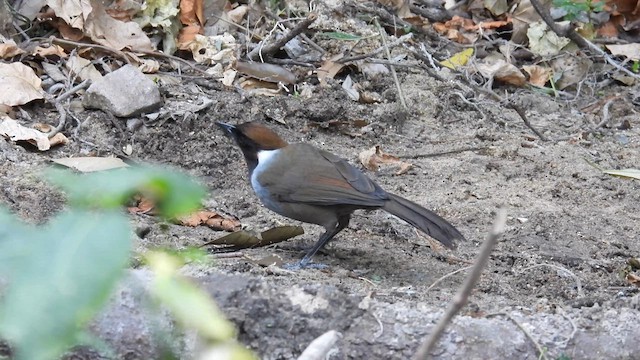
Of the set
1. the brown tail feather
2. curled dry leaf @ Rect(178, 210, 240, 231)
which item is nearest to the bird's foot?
the brown tail feather

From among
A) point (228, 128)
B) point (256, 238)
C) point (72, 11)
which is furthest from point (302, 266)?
point (72, 11)

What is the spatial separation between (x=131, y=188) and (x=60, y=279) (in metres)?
0.13

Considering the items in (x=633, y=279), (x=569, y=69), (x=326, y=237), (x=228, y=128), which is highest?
(x=228, y=128)

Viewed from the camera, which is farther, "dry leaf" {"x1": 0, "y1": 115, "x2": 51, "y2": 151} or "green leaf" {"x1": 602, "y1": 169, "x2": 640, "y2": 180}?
"green leaf" {"x1": 602, "y1": 169, "x2": 640, "y2": 180}

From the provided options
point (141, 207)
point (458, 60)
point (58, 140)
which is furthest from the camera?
point (458, 60)

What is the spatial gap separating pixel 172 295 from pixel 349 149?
490cm

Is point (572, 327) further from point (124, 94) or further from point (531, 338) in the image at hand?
point (124, 94)

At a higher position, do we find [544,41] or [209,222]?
[209,222]

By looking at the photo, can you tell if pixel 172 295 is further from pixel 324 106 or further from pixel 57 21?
pixel 57 21

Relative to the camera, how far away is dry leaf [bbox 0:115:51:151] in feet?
15.9

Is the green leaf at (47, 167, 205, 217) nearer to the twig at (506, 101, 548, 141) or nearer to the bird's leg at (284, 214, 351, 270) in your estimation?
the bird's leg at (284, 214, 351, 270)

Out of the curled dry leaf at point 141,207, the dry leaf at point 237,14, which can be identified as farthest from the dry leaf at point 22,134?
the dry leaf at point 237,14

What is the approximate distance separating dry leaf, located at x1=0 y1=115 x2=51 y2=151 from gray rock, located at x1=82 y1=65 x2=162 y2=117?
0.51 m

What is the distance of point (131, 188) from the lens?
920mm
